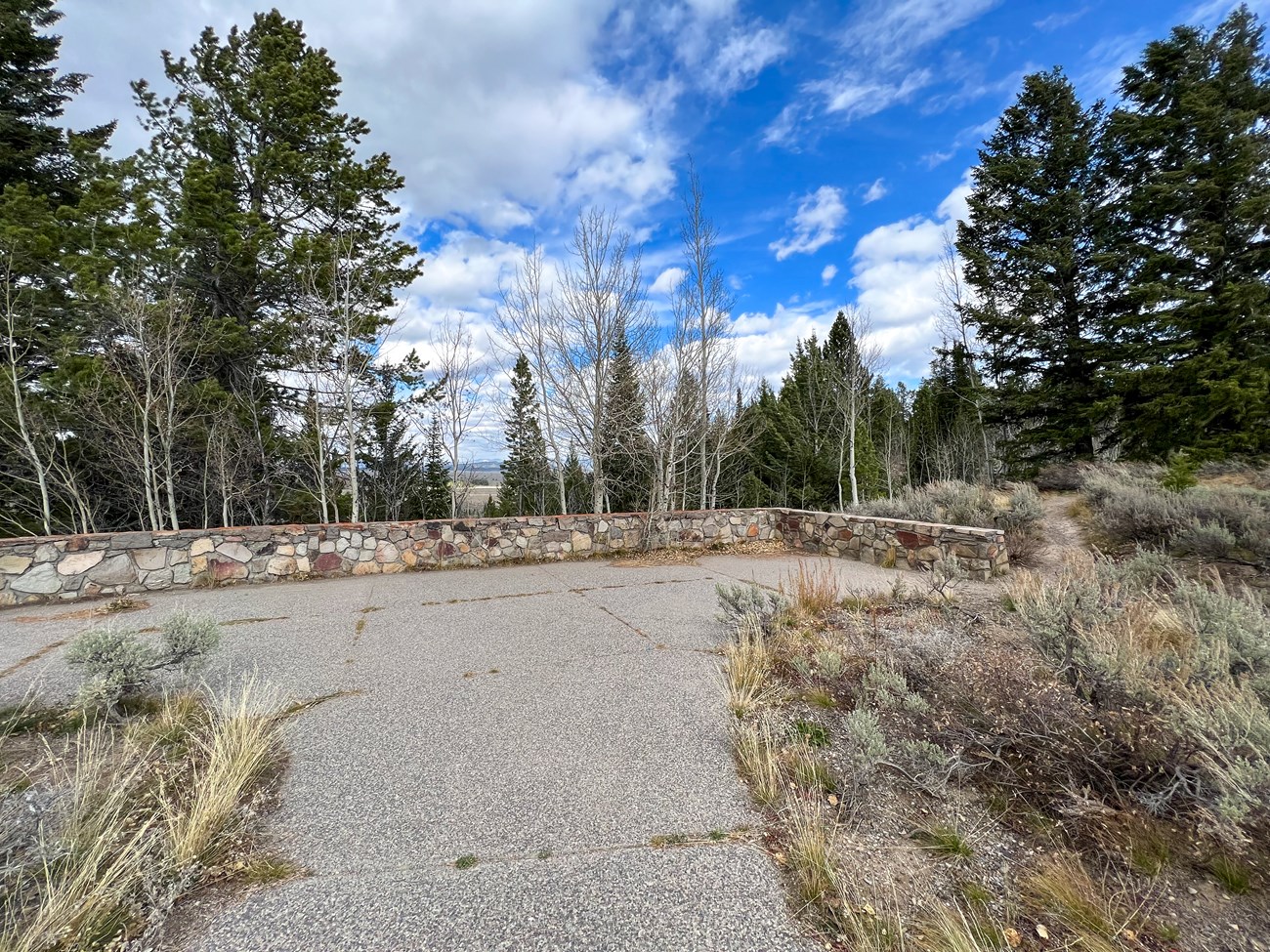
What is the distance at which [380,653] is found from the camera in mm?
4129

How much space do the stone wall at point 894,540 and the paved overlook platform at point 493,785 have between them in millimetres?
3690

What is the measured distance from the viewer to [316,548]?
24.0ft

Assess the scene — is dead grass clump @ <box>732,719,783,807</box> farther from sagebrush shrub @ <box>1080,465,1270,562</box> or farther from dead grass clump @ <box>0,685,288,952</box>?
sagebrush shrub @ <box>1080,465,1270,562</box>

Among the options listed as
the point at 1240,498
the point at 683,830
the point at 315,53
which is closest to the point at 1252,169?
the point at 1240,498

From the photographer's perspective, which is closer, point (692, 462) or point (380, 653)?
point (380, 653)

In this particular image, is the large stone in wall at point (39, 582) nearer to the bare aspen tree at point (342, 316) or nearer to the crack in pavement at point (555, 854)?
the bare aspen tree at point (342, 316)

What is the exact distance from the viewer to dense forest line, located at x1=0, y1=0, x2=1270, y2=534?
9.55m

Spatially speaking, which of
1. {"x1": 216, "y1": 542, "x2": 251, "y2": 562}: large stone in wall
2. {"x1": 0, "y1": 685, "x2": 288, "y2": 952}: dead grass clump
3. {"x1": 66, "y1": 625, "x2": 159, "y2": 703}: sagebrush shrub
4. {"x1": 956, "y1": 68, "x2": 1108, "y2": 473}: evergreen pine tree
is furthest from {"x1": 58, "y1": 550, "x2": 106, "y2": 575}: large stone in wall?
{"x1": 956, "y1": 68, "x2": 1108, "y2": 473}: evergreen pine tree

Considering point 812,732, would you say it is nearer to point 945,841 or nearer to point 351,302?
point 945,841

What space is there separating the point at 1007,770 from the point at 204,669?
4956 mm

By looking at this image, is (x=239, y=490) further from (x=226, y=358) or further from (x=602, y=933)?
(x=602, y=933)

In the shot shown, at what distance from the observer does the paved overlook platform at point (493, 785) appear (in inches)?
63.1

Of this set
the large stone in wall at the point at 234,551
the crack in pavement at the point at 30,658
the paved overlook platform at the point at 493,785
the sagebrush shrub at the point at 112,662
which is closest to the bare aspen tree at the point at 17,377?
the large stone in wall at the point at 234,551

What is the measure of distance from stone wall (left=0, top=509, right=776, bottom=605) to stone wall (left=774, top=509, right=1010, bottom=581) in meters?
0.84
